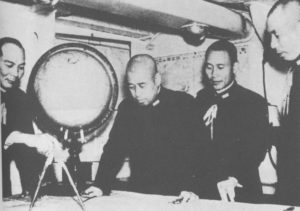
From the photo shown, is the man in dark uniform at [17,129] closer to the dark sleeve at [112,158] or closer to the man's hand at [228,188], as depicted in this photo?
the dark sleeve at [112,158]

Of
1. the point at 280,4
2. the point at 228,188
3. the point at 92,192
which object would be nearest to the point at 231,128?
the point at 228,188

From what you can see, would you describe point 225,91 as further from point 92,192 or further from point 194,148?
point 92,192

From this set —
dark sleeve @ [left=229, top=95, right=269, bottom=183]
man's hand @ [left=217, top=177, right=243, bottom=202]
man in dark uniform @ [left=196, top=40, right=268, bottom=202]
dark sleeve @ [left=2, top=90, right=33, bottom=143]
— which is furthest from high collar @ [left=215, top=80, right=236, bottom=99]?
dark sleeve @ [left=2, top=90, right=33, bottom=143]

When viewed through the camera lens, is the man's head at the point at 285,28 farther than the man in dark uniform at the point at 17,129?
A: No

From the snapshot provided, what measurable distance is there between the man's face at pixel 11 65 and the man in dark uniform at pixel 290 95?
97 centimetres

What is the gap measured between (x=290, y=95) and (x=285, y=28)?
0.25 meters

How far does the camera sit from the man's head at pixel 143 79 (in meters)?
1.78

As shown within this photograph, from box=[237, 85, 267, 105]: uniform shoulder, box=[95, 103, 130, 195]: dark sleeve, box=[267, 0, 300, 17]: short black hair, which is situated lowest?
box=[95, 103, 130, 195]: dark sleeve

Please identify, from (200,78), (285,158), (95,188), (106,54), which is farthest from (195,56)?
(95,188)

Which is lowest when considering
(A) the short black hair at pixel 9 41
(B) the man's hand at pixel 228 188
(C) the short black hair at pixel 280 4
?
(B) the man's hand at pixel 228 188

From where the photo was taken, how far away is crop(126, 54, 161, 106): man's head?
178 cm

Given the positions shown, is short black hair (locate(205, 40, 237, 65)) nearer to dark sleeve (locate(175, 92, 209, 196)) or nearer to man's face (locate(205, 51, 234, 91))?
man's face (locate(205, 51, 234, 91))

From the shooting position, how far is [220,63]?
1730 millimetres

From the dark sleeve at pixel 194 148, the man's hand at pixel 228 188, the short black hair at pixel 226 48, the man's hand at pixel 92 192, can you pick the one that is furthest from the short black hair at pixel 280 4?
the man's hand at pixel 92 192
